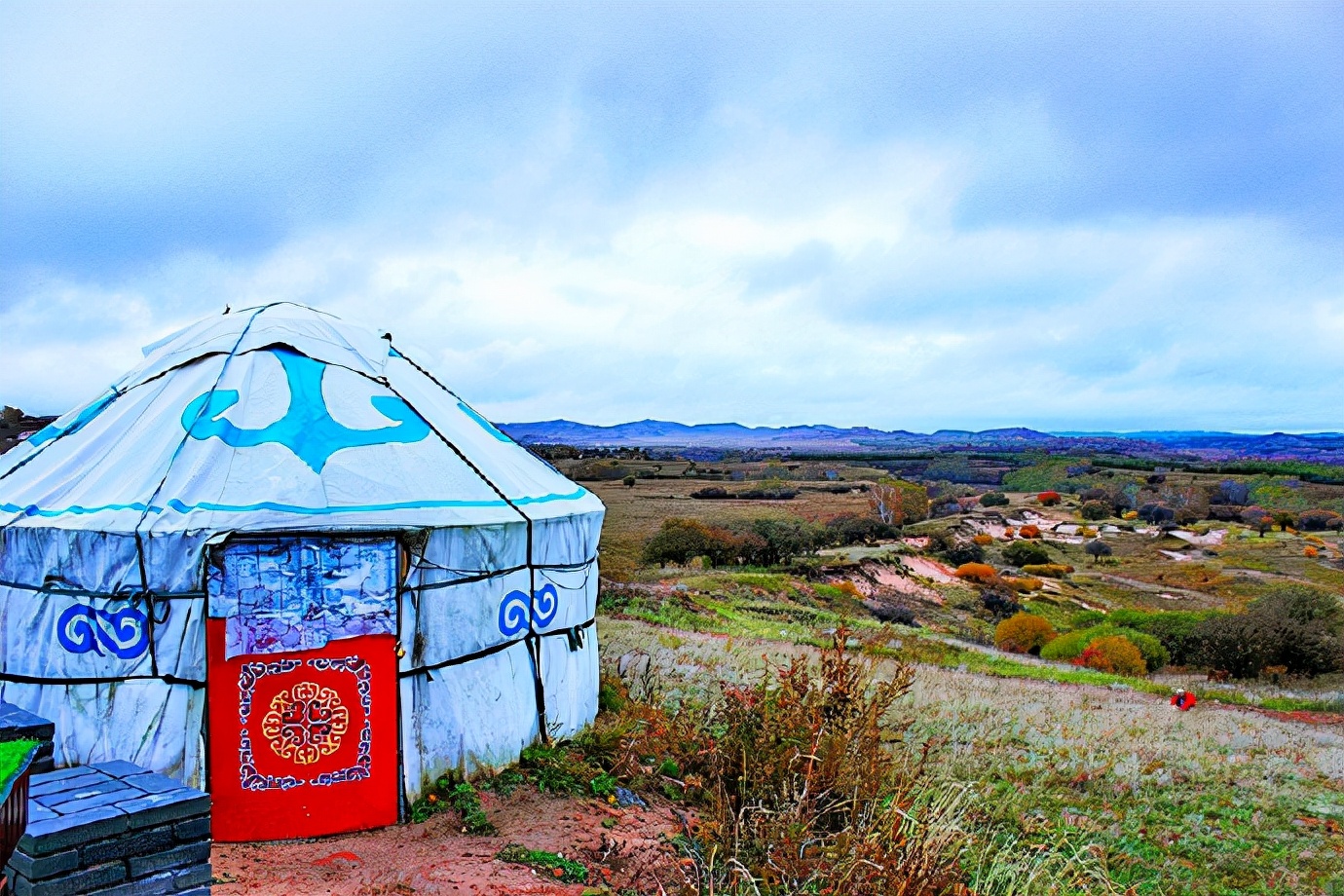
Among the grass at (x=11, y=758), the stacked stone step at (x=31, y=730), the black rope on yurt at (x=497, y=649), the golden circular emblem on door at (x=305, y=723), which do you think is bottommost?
the golden circular emblem on door at (x=305, y=723)

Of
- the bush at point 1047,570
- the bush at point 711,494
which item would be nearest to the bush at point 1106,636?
the bush at point 1047,570

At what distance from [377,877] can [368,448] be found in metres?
2.31

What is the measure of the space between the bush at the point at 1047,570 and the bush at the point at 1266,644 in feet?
37.3

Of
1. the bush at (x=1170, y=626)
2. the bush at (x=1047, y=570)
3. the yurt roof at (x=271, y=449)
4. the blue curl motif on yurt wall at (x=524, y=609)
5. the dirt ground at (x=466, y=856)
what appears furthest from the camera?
the bush at (x=1047, y=570)

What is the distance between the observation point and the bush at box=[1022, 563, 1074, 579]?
2939 cm

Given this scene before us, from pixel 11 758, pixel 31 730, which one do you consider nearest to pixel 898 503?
pixel 31 730

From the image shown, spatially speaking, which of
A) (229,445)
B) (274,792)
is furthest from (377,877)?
(229,445)

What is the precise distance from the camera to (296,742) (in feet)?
15.4

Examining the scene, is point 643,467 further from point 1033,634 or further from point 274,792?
point 274,792

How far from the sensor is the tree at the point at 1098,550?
32.8 meters

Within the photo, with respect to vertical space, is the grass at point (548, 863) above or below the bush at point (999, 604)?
above

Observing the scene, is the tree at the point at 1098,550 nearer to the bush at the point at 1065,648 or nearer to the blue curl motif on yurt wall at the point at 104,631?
the bush at the point at 1065,648

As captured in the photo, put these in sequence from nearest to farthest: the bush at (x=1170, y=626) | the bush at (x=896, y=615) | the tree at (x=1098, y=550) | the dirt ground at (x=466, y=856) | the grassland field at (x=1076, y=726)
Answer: the dirt ground at (x=466, y=856) < the grassland field at (x=1076, y=726) < the bush at (x=1170, y=626) < the bush at (x=896, y=615) < the tree at (x=1098, y=550)

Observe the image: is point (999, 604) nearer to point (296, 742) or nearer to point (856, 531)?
point (856, 531)
